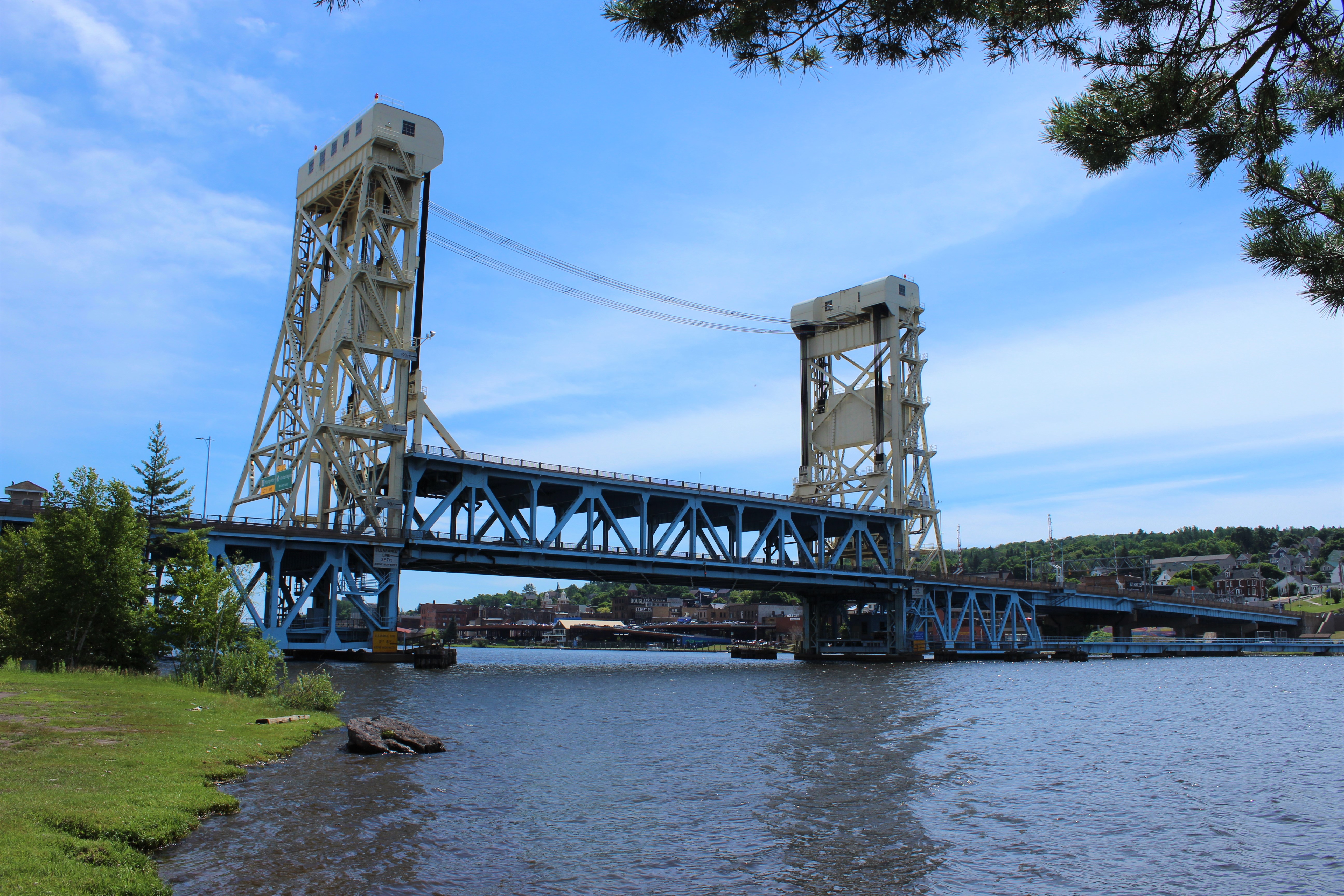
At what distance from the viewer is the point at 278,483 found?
71062mm

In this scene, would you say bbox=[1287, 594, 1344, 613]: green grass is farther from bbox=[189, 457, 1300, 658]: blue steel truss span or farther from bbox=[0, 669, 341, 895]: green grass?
bbox=[0, 669, 341, 895]: green grass

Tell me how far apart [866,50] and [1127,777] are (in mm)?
21779

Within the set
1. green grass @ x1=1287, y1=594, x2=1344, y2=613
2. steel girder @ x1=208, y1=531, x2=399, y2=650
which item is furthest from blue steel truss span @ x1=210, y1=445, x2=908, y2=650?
green grass @ x1=1287, y1=594, x2=1344, y2=613

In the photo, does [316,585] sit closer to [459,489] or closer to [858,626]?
[459,489]

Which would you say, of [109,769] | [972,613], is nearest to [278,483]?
[109,769]

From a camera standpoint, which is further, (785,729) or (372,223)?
(372,223)

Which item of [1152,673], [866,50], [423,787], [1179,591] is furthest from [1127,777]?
[1179,591]

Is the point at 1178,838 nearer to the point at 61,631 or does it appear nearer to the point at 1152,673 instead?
the point at 61,631

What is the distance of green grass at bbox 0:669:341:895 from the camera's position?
12062 mm

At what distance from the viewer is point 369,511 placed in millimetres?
66938

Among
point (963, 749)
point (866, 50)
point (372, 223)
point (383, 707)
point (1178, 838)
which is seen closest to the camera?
point (866, 50)

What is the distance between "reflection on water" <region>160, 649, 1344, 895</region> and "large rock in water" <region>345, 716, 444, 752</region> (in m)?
0.55

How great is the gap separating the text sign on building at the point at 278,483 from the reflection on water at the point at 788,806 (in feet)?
104

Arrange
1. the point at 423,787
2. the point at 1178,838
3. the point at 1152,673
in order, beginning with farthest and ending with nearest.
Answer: the point at 1152,673 < the point at 423,787 < the point at 1178,838
